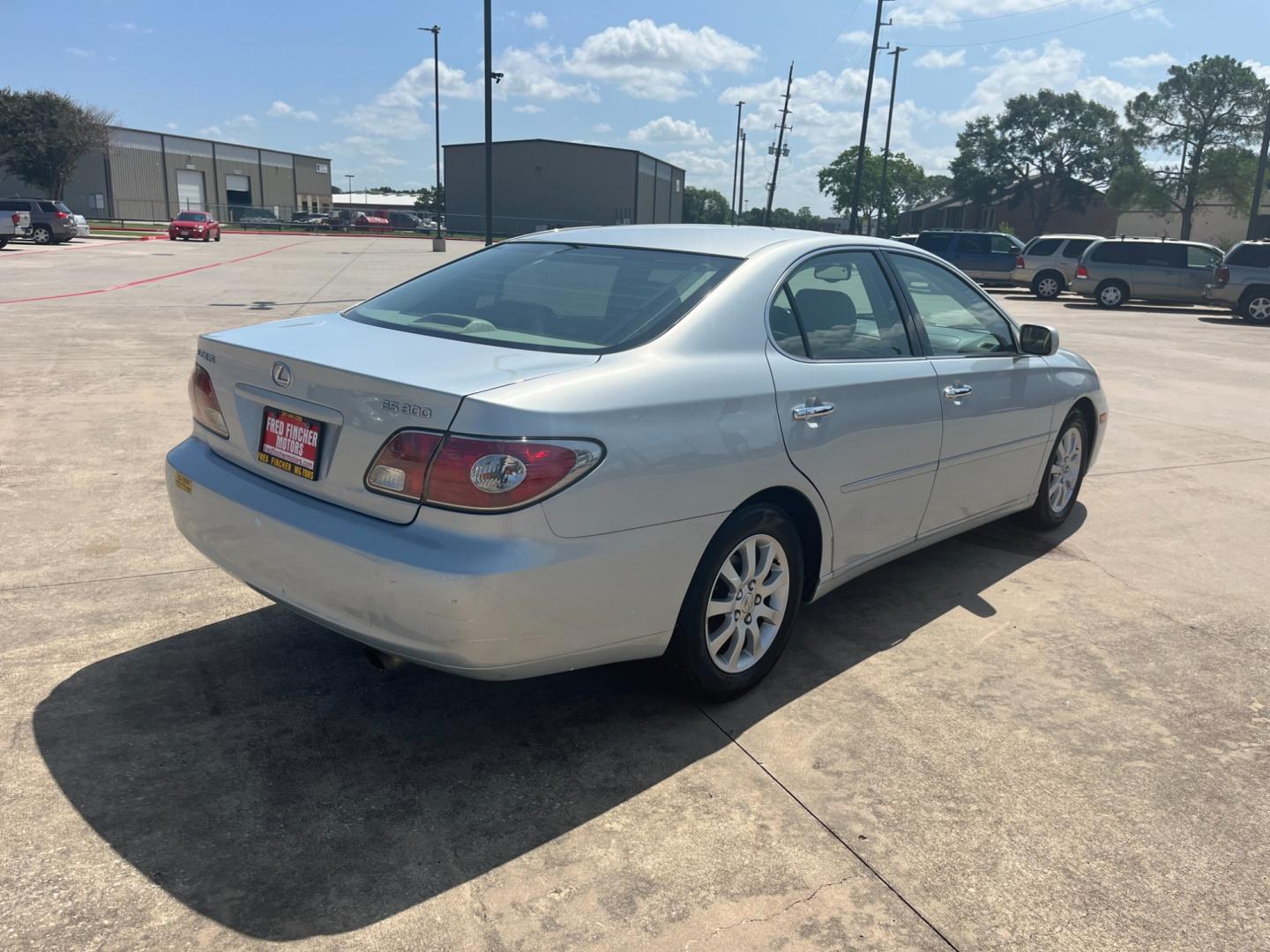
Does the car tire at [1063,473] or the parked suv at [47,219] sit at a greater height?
the parked suv at [47,219]

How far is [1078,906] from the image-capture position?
2443 mm

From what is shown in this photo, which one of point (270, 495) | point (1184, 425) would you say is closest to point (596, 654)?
point (270, 495)

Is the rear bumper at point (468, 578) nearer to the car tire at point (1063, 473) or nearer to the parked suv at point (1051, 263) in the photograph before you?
the car tire at point (1063, 473)

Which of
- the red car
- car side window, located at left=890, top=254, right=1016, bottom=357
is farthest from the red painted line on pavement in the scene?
car side window, located at left=890, top=254, right=1016, bottom=357

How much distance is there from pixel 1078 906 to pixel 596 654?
56.4 inches

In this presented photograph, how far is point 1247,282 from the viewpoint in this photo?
21031 millimetres

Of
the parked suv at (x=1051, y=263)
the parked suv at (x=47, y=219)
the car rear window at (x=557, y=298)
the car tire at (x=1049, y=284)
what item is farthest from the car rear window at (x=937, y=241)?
the parked suv at (x=47, y=219)

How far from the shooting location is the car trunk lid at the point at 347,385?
261cm

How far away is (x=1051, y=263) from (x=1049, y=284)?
571 millimetres

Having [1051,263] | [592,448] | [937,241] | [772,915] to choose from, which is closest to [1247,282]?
[1051,263]

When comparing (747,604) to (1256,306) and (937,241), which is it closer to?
(1256,306)

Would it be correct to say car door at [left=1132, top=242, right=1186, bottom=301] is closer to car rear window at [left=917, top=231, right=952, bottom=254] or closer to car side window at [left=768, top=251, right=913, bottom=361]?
car rear window at [left=917, top=231, right=952, bottom=254]

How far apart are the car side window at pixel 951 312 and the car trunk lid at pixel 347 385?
6.50ft

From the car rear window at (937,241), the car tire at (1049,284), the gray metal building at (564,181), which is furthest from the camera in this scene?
the gray metal building at (564,181)
